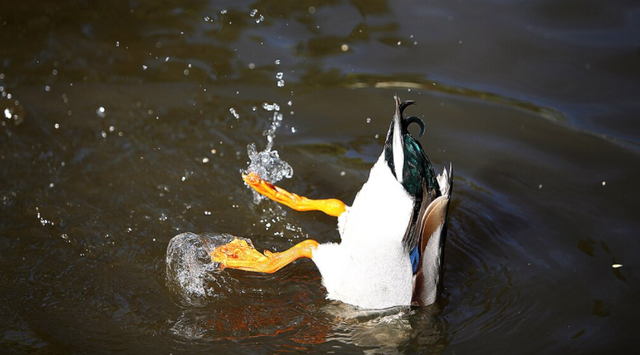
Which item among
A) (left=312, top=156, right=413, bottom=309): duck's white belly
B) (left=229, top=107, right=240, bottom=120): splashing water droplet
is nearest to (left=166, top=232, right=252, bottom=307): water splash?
(left=312, top=156, right=413, bottom=309): duck's white belly

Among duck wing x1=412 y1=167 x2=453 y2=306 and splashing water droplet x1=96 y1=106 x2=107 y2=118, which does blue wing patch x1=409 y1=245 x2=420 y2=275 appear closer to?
duck wing x1=412 y1=167 x2=453 y2=306

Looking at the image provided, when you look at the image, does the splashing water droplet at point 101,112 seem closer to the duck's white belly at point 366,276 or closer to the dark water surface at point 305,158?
the dark water surface at point 305,158

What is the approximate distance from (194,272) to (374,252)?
A: 3.30 ft

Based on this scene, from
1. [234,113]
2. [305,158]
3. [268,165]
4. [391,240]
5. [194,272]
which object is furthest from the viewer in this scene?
[234,113]

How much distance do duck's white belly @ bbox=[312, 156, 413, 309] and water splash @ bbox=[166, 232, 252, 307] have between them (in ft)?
1.97

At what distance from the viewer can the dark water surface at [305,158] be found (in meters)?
3.41

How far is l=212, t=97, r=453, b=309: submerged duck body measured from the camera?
309 centimetres

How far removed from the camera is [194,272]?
3.59m

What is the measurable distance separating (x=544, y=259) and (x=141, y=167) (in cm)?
255

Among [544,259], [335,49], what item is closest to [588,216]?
[544,259]

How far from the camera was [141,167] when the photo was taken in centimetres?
453

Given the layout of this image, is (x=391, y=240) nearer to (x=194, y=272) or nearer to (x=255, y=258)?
(x=255, y=258)

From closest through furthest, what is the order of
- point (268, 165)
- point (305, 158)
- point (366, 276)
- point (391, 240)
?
point (391, 240) → point (366, 276) → point (268, 165) → point (305, 158)

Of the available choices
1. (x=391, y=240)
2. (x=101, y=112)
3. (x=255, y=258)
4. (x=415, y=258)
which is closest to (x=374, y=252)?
(x=391, y=240)
